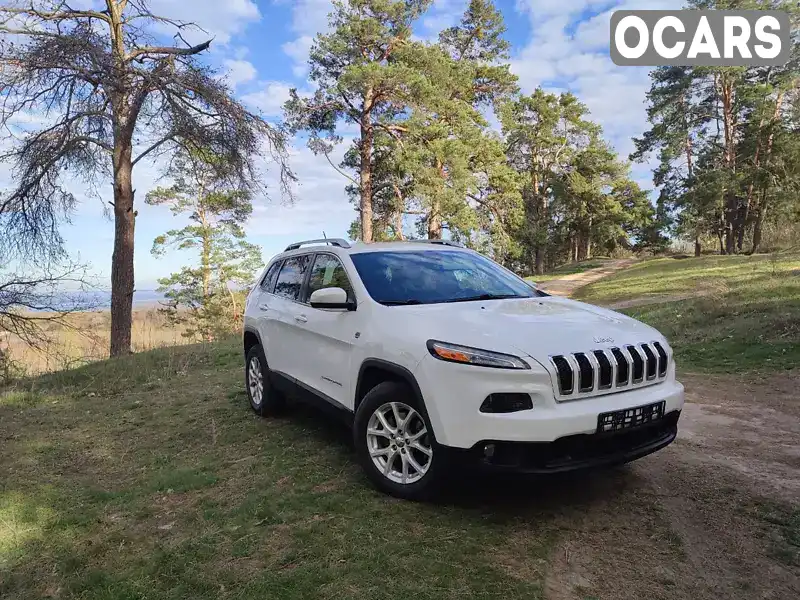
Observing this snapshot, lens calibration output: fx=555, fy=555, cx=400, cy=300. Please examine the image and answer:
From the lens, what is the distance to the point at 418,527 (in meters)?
3.26

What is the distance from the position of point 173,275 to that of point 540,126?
93.2 feet

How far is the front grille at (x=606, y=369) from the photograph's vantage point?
311 cm

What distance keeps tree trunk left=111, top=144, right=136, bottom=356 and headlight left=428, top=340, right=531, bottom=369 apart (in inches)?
459

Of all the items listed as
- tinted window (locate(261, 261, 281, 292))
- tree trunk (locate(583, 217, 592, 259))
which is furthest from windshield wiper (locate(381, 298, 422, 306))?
tree trunk (locate(583, 217, 592, 259))

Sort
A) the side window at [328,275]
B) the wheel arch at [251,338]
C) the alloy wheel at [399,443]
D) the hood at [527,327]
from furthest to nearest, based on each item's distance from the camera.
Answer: the wheel arch at [251,338] → the side window at [328,275] → the alloy wheel at [399,443] → the hood at [527,327]

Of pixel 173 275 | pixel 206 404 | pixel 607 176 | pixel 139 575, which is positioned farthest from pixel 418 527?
pixel 607 176

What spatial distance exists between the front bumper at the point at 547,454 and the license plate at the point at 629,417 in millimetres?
43

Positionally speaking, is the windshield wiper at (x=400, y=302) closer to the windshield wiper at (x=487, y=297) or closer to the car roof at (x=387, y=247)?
the windshield wiper at (x=487, y=297)

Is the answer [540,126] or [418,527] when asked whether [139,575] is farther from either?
[540,126]

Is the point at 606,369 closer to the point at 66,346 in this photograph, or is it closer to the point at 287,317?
the point at 287,317

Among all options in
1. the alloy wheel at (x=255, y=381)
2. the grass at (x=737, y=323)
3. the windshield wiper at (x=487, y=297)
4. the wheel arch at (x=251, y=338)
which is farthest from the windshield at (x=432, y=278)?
the grass at (x=737, y=323)

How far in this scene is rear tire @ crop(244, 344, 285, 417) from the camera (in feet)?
18.8

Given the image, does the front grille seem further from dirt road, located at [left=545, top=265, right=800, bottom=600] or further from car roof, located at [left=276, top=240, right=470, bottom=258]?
car roof, located at [left=276, top=240, right=470, bottom=258]

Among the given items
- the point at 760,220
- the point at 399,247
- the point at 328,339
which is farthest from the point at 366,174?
the point at 760,220
